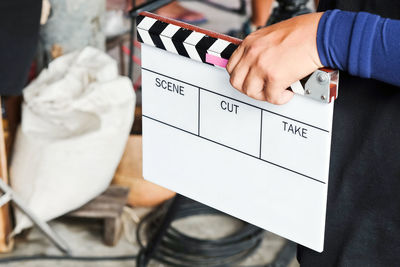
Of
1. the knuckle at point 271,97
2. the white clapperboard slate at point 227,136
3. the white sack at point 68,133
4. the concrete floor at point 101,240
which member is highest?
the knuckle at point 271,97

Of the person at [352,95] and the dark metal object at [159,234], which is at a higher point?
the person at [352,95]

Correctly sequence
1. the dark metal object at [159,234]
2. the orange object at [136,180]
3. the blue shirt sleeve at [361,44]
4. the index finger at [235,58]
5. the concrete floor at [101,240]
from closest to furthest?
the blue shirt sleeve at [361,44] → the index finger at [235,58] → the dark metal object at [159,234] → the concrete floor at [101,240] → the orange object at [136,180]

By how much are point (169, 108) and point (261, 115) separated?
213mm

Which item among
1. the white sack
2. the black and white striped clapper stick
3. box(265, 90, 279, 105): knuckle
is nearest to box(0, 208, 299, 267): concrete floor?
the white sack

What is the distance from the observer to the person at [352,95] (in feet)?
3.18

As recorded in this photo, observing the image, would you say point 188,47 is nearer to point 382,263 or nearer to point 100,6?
point 382,263

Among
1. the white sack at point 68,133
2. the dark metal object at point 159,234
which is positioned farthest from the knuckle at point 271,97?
the white sack at point 68,133

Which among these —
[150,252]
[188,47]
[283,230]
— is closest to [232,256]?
[150,252]

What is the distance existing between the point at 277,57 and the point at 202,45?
20cm

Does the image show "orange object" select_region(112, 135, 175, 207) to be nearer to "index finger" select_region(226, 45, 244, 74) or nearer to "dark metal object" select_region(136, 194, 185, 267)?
"dark metal object" select_region(136, 194, 185, 267)

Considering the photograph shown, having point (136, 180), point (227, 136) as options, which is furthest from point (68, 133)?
point (227, 136)

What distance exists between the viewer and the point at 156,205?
9.67 feet

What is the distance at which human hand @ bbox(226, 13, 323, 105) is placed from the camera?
99 centimetres

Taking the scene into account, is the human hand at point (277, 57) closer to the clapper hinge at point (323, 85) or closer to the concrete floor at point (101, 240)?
the clapper hinge at point (323, 85)
